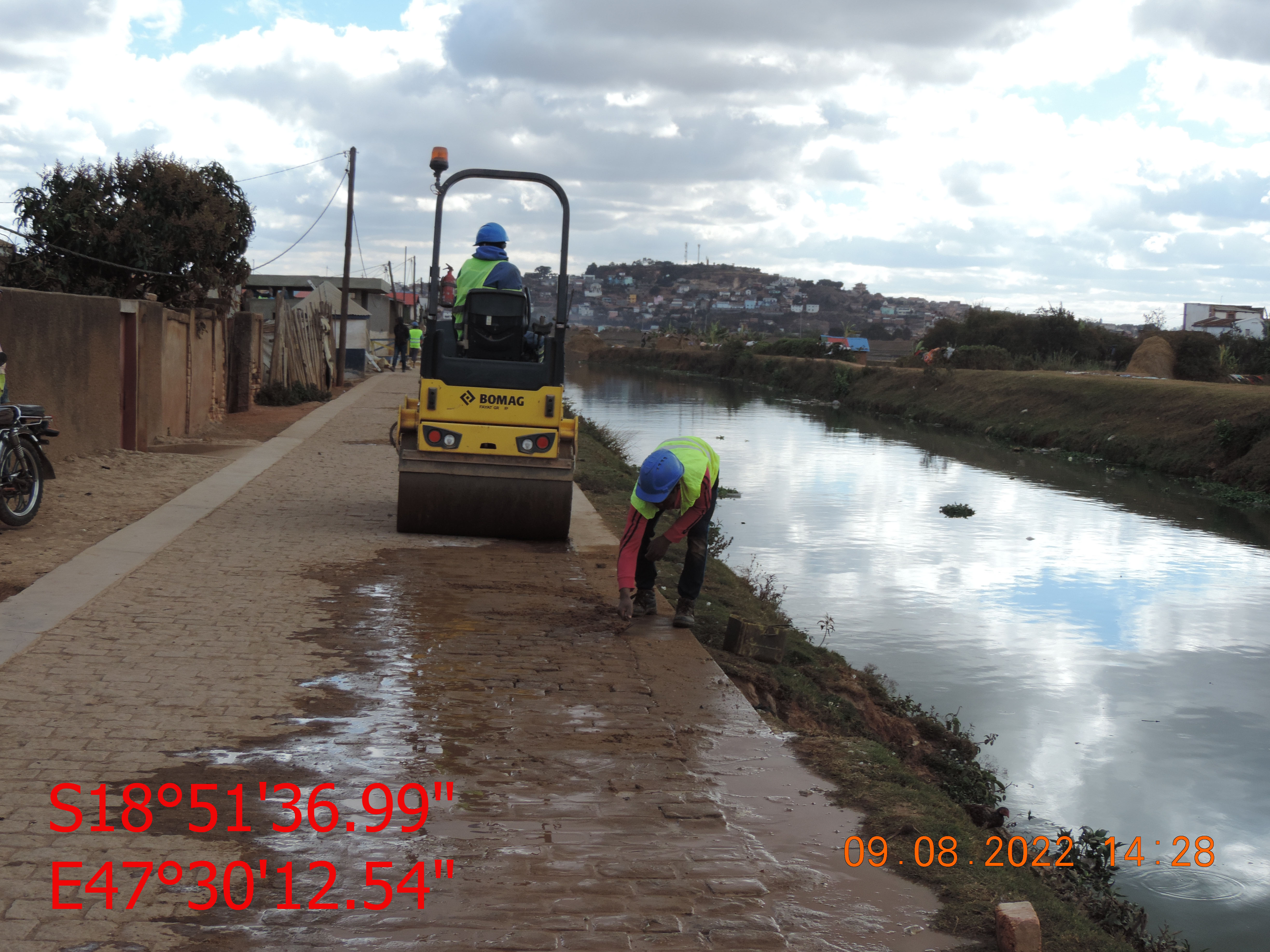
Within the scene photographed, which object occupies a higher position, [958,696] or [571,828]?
[571,828]

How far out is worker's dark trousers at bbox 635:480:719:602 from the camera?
750 centimetres

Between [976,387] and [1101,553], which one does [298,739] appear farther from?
[976,387]

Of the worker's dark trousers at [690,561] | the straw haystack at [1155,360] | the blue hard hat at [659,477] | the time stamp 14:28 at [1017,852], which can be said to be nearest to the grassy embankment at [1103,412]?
the straw haystack at [1155,360]

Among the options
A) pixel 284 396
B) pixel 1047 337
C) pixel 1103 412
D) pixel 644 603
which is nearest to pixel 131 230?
pixel 284 396

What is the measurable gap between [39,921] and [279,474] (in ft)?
35.7

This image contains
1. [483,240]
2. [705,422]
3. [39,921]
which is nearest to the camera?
[39,921]

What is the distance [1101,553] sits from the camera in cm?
1503

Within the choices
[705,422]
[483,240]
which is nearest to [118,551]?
[483,240]

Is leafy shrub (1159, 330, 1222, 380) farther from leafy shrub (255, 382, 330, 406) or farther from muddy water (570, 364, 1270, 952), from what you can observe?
leafy shrub (255, 382, 330, 406)

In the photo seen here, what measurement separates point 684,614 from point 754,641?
1.62 feet

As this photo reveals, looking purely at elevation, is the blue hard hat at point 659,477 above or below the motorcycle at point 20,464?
above

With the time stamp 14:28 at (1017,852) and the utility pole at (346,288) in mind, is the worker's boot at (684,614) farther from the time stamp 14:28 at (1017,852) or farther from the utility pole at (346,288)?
the utility pole at (346,288)

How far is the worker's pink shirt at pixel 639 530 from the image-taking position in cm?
731

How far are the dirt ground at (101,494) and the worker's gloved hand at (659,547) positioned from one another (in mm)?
4121
